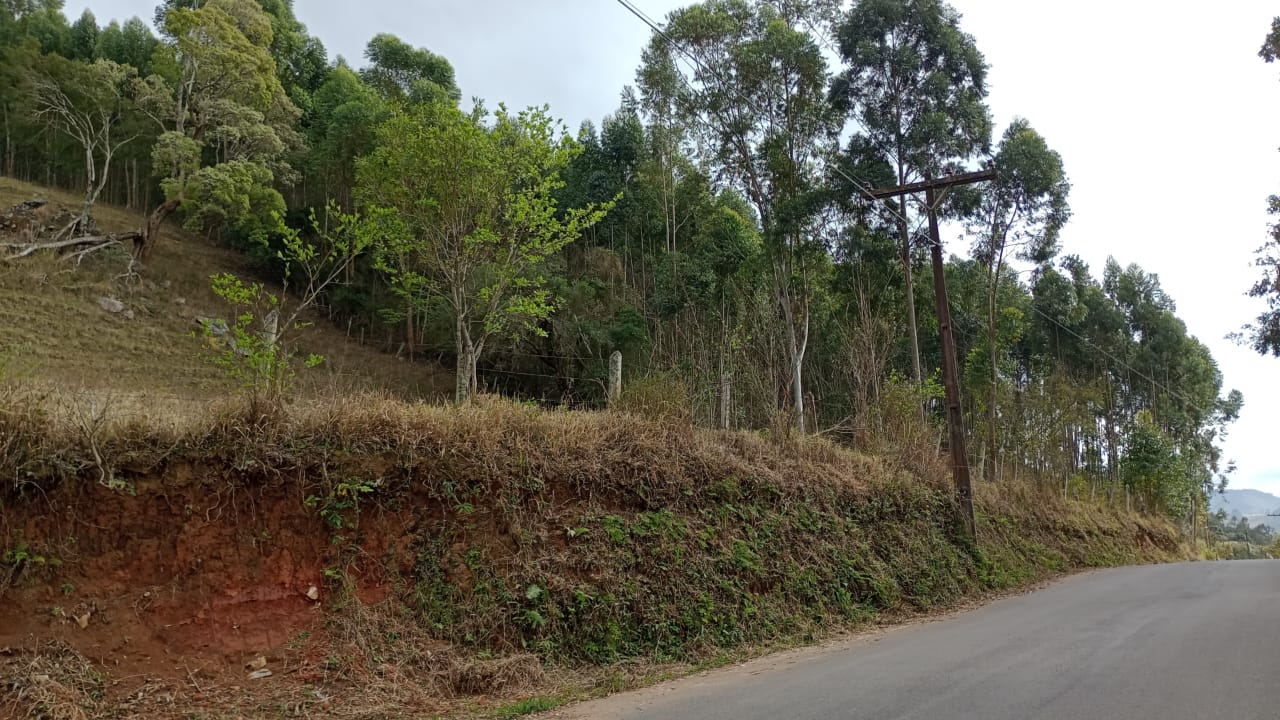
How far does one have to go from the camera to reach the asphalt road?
527cm

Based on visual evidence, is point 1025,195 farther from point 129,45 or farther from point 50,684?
point 129,45

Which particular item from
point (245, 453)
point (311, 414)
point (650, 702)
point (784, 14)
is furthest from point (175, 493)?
point (784, 14)

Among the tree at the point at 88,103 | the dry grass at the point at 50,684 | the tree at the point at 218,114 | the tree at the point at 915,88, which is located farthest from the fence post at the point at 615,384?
the tree at the point at 88,103

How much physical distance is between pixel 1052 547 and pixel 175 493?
21.7 meters

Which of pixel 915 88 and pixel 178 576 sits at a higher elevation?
pixel 915 88

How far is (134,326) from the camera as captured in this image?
25547 millimetres

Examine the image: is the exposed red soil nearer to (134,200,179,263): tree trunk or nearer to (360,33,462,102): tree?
(134,200,179,263): tree trunk

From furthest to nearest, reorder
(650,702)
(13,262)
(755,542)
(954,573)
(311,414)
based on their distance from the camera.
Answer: (13,262) < (954,573) < (755,542) < (311,414) < (650,702)

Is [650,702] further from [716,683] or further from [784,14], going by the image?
[784,14]

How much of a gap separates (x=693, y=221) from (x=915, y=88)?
12.8m

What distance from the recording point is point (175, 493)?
6.59m

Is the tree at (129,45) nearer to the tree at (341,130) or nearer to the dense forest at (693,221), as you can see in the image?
the dense forest at (693,221)

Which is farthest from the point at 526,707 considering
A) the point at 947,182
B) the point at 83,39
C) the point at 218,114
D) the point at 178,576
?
the point at 83,39

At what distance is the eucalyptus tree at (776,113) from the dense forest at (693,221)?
8 centimetres
